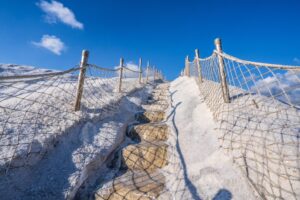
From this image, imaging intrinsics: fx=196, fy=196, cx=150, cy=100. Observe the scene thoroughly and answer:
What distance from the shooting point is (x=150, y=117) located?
4570 millimetres

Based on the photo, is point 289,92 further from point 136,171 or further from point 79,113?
point 79,113

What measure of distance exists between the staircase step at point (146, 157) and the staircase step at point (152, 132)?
41 cm

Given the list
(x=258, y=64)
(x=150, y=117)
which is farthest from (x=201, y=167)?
(x=150, y=117)

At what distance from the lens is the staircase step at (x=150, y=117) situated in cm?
451

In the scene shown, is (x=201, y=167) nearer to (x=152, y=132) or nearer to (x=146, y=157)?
(x=146, y=157)

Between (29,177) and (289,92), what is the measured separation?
3.17 m

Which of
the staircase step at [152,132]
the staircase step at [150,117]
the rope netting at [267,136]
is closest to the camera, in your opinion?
the rope netting at [267,136]

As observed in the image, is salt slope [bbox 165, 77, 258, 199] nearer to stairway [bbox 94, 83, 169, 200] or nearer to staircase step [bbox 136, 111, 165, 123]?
stairway [bbox 94, 83, 169, 200]

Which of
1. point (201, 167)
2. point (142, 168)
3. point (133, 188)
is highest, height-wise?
point (201, 167)

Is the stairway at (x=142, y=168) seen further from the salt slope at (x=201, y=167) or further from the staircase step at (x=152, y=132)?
the salt slope at (x=201, y=167)

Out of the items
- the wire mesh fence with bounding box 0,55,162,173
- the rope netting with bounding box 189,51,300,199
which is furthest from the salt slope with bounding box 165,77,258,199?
the wire mesh fence with bounding box 0,55,162,173

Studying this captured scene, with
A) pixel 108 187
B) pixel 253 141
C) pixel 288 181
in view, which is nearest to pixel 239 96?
pixel 253 141

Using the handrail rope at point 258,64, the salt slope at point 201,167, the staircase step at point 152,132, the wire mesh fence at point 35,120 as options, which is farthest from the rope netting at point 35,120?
the handrail rope at point 258,64

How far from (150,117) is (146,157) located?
1639 mm
